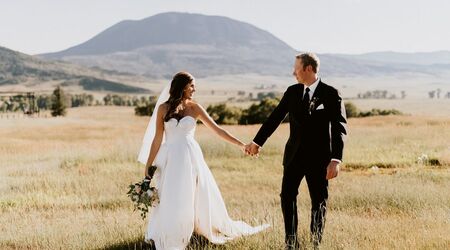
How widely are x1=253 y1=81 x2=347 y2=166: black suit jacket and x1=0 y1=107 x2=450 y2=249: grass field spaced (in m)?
1.18

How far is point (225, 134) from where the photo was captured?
29.1ft

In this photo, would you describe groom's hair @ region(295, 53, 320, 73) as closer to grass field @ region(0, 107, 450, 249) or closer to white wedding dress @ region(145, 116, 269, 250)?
white wedding dress @ region(145, 116, 269, 250)

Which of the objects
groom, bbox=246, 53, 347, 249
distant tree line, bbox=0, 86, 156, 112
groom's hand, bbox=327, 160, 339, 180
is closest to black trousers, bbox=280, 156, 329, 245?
groom, bbox=246, 53, 347, 249

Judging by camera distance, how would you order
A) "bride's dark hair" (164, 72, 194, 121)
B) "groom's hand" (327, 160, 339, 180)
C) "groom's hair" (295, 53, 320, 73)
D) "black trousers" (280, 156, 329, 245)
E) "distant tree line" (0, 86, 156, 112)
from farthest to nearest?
1. "distant tree line" (0, 86, 156, 112)
2. "bride's dark hair" (164, 72, 194, 121)
3. "black trousers" (280, 156, 329, 245)
4. "groom's hair" (295, 53, 320, 73)
5. "groom's hand" (327, 160, 339, 180)

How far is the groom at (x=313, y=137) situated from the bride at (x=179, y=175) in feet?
4.51

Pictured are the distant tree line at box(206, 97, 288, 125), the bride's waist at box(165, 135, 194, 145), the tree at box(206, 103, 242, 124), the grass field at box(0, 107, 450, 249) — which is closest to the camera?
the bride's waist at box(165, 135, 194, 145)

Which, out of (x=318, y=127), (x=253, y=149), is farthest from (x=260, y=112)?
(x=318, y=127)

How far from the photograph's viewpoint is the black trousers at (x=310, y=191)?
7453 mm

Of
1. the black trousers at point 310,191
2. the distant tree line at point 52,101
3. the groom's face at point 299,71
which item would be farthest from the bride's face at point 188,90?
the distant tree line at point 52,101

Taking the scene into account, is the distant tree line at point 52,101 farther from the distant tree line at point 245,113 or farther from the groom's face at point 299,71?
the groom's face at point 299,71

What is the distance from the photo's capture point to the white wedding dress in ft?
26.9

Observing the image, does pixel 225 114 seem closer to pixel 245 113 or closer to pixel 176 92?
pixel 245 113

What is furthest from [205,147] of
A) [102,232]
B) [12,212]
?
[102,232]

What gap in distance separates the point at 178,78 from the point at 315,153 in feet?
6.91
